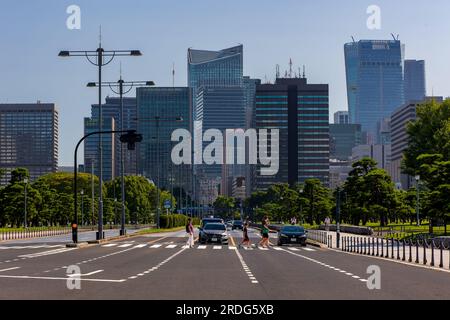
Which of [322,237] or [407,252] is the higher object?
[407,252]

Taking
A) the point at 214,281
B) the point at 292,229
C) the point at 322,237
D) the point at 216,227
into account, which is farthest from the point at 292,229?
the point at 214,281

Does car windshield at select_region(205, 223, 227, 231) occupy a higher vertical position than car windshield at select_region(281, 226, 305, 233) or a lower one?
higher

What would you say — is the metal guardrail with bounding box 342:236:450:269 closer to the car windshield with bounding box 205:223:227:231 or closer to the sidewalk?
the sidewalk

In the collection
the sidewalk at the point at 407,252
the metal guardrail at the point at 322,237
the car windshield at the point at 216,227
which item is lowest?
the metal guardrail at the point at 322,237

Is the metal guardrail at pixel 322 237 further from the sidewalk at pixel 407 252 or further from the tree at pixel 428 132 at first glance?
the tree at pixel 428 132

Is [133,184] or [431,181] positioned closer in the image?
[431,181]

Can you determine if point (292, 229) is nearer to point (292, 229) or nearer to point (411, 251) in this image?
point (292, 229)

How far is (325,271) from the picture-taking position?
2522 centimetres

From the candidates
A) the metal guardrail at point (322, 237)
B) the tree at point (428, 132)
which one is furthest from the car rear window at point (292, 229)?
the tree at point (428, 132)

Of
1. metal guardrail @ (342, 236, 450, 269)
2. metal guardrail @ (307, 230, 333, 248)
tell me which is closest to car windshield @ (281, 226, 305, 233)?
metal guardrail @ (307, 230, 333, 248)

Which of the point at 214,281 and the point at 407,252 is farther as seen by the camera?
the point at 407,252
